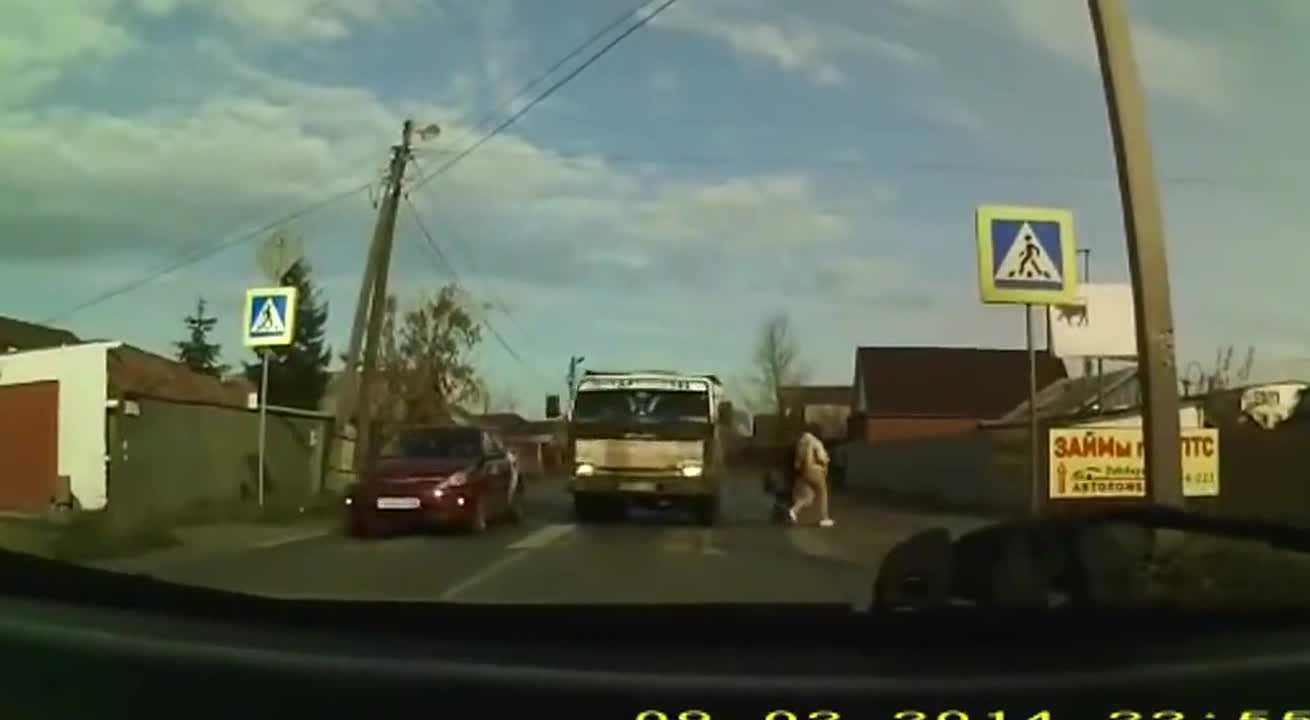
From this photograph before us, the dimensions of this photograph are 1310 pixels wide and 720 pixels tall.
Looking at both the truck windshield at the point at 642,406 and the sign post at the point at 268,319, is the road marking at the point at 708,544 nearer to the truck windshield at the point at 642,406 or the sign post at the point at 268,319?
the truck windshield at the point at 642,406

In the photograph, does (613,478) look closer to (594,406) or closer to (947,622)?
(594,406)

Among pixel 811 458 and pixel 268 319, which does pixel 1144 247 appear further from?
pixel 268 319

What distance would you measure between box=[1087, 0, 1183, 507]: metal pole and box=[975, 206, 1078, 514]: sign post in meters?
0.11

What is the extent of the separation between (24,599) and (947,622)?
1.30m

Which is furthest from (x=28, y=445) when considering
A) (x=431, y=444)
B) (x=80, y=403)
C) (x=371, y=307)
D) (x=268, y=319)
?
(x=431, y=444)

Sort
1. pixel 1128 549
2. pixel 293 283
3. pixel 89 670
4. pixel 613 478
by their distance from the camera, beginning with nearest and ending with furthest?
1. pixel 89 670
2. pixel 293 283
3. pixel 1128 549
4. pixel 613 478

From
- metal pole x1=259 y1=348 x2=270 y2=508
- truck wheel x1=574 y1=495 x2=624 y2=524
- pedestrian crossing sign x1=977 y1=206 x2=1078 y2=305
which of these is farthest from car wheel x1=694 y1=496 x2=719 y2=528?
metal pole x1=259 y1=348 x2=270 y2=508

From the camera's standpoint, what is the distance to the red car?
7.52 ft

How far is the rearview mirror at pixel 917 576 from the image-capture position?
7.14ft

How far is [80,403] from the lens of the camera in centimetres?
194

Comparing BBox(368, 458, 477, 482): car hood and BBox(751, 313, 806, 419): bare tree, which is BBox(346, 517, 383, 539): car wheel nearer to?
BBox(368, 458, 477, 482): car hood

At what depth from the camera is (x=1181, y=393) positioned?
2303mm

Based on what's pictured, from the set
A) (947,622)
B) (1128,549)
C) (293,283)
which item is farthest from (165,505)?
(1128,549)

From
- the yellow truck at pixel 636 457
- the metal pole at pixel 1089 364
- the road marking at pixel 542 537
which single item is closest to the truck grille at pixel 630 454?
the yellow truck at pixel 636 457
